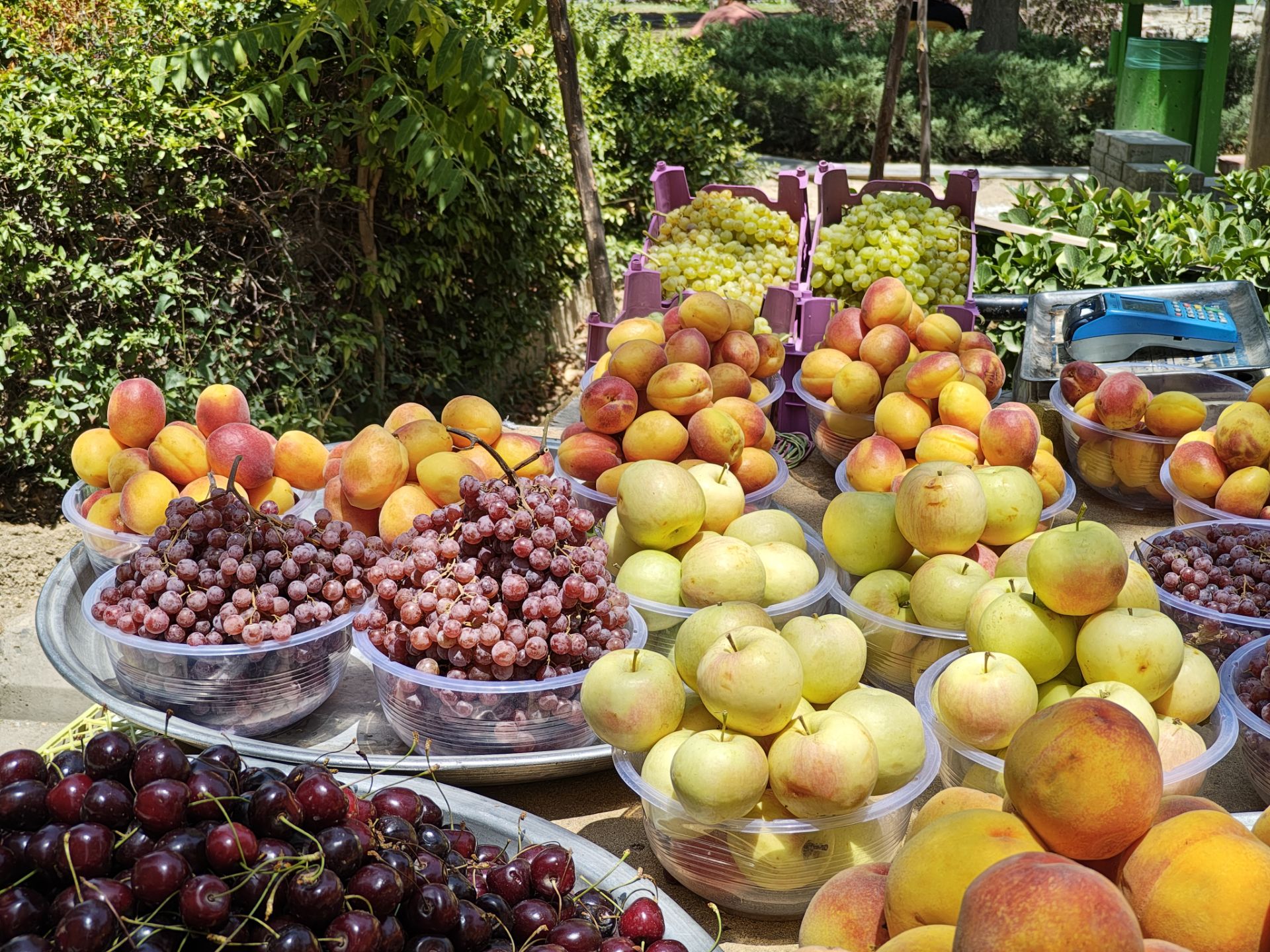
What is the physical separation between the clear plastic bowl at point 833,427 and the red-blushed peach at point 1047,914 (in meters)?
2.26

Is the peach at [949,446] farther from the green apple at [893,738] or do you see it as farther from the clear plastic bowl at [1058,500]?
the green apple at [893,738]

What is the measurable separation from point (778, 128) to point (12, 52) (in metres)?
10.4

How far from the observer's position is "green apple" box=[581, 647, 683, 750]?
1536 mm

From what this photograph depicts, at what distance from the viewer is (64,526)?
413cm

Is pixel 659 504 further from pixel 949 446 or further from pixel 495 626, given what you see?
pixel 949 446

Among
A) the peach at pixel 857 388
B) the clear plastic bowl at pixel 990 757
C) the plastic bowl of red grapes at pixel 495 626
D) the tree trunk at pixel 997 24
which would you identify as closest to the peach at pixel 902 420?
the peach at pixel 857 388

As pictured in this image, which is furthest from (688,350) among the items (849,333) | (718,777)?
(718,777)

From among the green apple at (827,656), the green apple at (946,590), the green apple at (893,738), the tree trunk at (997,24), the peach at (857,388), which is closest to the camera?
the green apple at (893,738)

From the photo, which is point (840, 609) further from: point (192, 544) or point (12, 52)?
point (12, 52)

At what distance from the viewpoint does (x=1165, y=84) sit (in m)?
7.89

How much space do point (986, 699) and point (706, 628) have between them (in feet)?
1.42

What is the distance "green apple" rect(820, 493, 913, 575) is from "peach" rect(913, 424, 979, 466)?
568mm

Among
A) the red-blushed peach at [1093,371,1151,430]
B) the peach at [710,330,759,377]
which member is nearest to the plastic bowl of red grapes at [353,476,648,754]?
the peach at [710,330,759,377]

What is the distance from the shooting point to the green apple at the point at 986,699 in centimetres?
154
